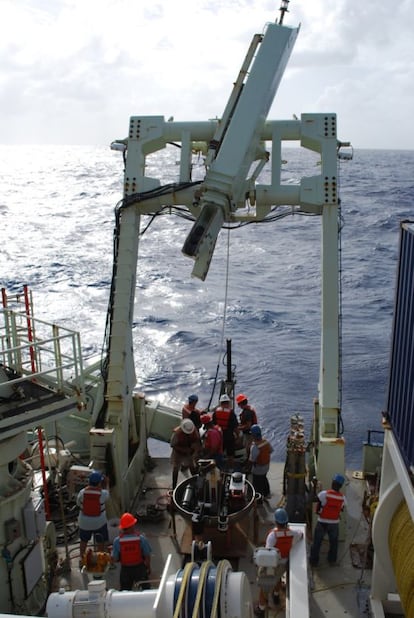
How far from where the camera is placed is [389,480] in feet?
30.1

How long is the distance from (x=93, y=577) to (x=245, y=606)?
4000 mm

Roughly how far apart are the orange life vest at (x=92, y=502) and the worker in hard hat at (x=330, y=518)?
3207 millimetres

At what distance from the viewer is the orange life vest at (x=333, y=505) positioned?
9.89m

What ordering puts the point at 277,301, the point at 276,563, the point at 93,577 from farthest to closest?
the point at 277,301
the point at 93,577
the point at 276,563

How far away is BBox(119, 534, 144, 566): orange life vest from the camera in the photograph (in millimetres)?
8781

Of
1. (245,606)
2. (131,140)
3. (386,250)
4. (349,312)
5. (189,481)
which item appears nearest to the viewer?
(245,606)

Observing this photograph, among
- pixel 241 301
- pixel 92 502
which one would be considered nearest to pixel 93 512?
pixel 92 502

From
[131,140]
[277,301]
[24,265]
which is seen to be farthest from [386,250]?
[131,140]

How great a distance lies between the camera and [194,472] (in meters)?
11.7

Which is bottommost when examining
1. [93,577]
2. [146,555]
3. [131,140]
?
[93,577]

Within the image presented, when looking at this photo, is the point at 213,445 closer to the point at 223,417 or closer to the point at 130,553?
the point at 223,417

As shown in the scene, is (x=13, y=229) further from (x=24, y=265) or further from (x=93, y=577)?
(x=93, y=577)

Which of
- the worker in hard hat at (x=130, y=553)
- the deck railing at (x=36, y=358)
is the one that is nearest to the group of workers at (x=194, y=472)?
the worker in hard hat at (x=130, y=553)

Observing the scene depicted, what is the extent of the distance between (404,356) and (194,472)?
458 centimetres
